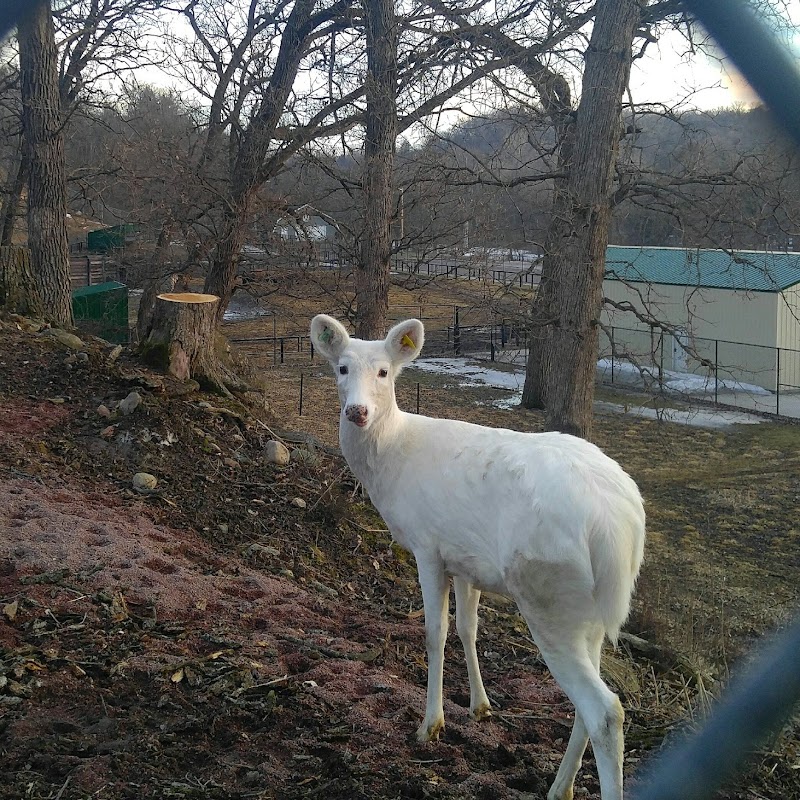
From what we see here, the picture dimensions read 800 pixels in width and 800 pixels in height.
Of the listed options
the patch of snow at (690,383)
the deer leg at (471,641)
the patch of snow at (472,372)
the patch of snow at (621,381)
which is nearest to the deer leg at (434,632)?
the deer leg at (471,641)

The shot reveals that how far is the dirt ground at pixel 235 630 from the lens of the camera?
152 inches

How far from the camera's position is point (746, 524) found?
13.9 meters

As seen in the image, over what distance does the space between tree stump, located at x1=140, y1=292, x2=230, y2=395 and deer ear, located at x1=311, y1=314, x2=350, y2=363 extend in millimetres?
5002

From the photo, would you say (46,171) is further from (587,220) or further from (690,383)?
(690,383)

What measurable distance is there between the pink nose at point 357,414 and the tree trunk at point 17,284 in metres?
8.73

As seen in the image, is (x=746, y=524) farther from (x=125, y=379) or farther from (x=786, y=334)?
(x=786, y=334)

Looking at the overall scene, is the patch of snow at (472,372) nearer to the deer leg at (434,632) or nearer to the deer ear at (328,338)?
the deer ear at (328,338)

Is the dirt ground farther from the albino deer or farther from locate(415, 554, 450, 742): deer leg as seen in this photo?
the albino deer

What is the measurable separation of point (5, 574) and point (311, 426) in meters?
12.5

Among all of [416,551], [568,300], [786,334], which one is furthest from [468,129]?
[786,334]

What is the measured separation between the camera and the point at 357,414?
4535mm

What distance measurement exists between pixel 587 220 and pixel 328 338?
7400mm

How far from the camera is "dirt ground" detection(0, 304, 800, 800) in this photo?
3.86 m

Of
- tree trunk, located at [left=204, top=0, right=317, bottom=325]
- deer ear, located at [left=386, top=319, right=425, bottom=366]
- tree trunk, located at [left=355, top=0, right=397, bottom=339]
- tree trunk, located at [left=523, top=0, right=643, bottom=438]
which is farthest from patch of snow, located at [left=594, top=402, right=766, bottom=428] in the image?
deer ear, located at [left=386, top=319, right=425, bottom=366]
